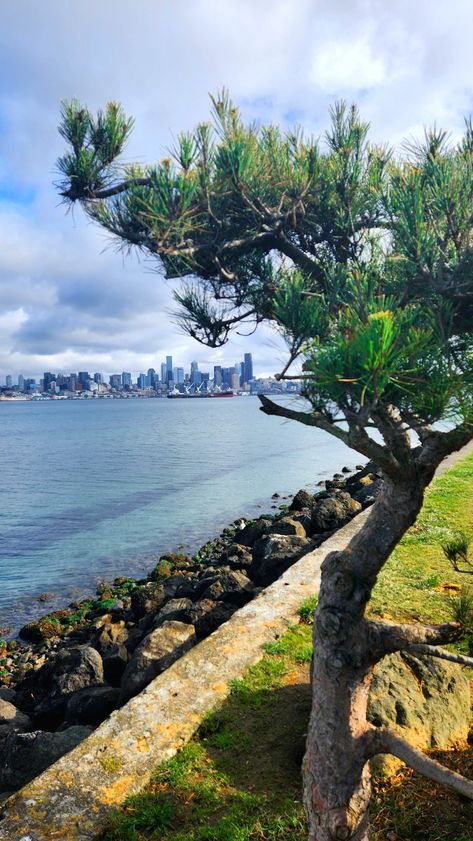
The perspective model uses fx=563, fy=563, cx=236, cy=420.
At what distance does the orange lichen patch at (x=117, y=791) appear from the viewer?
4.64 m

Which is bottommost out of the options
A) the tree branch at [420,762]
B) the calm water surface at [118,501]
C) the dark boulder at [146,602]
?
the calm water surface at [118,501]

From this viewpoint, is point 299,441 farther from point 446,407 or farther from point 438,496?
point 446,407

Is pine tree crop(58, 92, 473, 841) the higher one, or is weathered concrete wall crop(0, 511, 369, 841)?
pine tree crop(58, 92, 473, 841)

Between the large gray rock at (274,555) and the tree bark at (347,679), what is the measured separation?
7594 mm

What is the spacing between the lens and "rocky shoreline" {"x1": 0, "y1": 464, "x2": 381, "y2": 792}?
23.3ft

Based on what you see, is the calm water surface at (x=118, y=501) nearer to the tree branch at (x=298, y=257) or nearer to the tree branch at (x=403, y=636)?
the tree branch at (x=298, y=257)

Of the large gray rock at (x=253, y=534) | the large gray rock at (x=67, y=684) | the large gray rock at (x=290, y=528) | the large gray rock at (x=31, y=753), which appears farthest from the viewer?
the large gray rock at (x=253, y=534)

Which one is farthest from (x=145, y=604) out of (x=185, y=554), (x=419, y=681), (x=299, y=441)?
(x=299, y=441)

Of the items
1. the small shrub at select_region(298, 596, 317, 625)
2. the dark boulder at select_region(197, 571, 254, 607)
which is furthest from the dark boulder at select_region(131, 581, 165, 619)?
the small shrub at select_region(298, 596, 317, 625)

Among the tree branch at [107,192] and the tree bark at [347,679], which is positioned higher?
the tree branch at [107,192]

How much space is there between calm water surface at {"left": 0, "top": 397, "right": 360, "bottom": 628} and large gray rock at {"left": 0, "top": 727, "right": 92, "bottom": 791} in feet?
19.1

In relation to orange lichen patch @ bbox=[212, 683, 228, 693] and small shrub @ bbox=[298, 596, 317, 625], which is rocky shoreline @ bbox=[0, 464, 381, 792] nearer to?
orange lichen patch @ bbox=[212, 683, 228, 693]

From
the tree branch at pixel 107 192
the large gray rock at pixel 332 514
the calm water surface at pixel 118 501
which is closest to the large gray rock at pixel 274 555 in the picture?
the large gray rock at pixel 332 514

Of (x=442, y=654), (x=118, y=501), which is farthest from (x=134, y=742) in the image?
(x=118, y=501)
